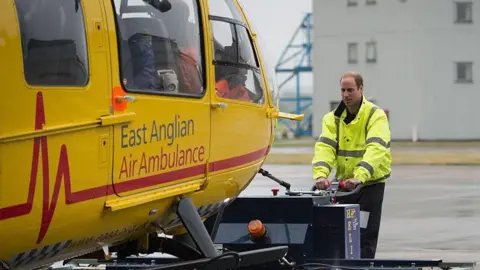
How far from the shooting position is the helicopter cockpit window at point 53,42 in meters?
5.95

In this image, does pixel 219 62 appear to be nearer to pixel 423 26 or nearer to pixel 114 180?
pixel 114 180

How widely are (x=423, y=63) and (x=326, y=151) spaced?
45.3 meters

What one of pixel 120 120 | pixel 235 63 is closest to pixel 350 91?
pixel 235 63

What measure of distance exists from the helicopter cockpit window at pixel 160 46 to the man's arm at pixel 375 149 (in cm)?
206

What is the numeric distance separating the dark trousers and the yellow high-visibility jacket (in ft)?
0.33

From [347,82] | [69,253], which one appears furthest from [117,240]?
[347,82]

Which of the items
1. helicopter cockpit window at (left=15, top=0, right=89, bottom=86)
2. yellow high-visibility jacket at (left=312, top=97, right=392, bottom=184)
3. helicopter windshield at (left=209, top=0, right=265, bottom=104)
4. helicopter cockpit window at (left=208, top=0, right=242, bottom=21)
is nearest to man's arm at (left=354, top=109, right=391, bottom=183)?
yellow high-visibility jacket at (left=312, top=97, right=392, bottom=184)

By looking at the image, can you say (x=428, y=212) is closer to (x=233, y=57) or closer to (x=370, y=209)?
(x=370, y=209)

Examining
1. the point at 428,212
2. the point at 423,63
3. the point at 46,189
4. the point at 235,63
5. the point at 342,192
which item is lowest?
the point at 428,212

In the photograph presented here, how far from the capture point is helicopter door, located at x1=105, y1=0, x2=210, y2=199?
21.9ft

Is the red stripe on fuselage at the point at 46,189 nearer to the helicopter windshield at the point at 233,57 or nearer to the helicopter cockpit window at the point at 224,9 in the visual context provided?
the helicopter windshield at the point at 233,57

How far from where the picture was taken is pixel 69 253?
6770 millimetres

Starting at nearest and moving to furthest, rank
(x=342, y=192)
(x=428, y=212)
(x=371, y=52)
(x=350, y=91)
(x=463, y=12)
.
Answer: (x=342, y=192), (x=350, y=91), (x=428, y=212), (x=463, y=12), (x=371, y=52)

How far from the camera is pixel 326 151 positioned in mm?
9492
